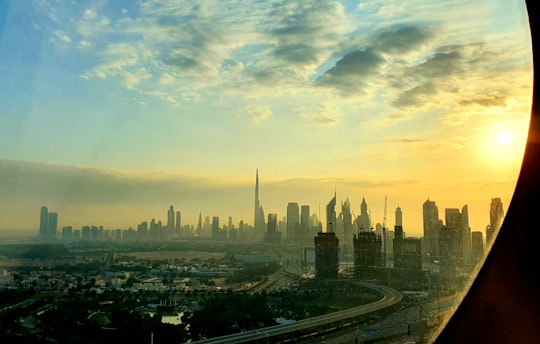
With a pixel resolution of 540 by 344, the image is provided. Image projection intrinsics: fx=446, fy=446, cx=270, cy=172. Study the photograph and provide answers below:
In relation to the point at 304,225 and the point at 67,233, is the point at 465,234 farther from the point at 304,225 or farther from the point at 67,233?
the point at 67,233

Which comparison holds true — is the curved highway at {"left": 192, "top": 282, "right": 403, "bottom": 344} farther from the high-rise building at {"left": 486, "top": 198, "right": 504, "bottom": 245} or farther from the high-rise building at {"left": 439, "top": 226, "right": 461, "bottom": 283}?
the high-rise building at {"left": 486, "top": 198, "right": 504, "bottom": 245}

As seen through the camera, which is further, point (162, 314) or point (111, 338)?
point (162, 314)

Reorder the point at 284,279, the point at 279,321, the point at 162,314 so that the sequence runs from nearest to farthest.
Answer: the point at 162,314
the point at 279,321
the point at 284,279

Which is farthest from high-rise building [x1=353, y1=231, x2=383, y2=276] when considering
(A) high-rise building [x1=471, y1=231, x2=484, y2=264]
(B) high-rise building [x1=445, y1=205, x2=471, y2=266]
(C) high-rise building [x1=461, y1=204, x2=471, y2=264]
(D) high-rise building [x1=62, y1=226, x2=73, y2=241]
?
(D) high-rise building [x1=62, y1=226, x2=73, y2=241]

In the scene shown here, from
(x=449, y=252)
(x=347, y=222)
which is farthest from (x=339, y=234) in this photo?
(x=449, y=252)

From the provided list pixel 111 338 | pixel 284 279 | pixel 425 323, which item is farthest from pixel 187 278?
pixel 425 323

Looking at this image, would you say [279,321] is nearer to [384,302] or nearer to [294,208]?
[384,302]
